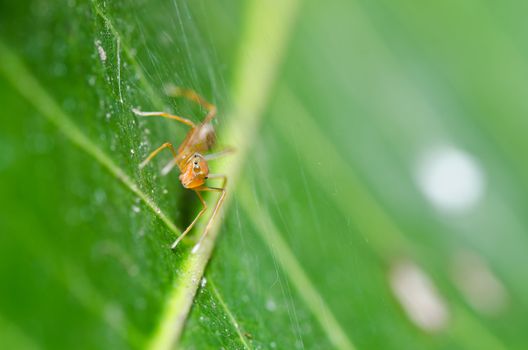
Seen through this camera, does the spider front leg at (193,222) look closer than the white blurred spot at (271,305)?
Yes

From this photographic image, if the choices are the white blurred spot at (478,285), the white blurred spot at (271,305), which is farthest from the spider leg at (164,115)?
the white blurred spot at (478,285)

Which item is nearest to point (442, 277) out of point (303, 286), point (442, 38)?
point (303, 286)

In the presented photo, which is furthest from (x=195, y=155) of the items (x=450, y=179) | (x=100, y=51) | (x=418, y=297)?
(x=450, y=179)

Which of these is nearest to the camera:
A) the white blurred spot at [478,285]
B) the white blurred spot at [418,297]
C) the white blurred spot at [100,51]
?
the white blurred spot at [100,51]

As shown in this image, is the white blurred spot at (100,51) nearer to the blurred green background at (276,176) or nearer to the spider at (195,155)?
the blurred green background at (276,176)

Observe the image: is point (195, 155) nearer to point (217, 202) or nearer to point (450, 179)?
point (217, 202)

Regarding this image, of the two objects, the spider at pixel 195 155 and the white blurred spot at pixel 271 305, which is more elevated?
the spider at pixel 195 155

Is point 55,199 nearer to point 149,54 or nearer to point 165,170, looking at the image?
point 165,170

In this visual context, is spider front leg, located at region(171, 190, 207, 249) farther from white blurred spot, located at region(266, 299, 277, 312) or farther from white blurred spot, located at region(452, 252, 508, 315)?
white blurred spot, located at region(452, 252, 508, 315)
